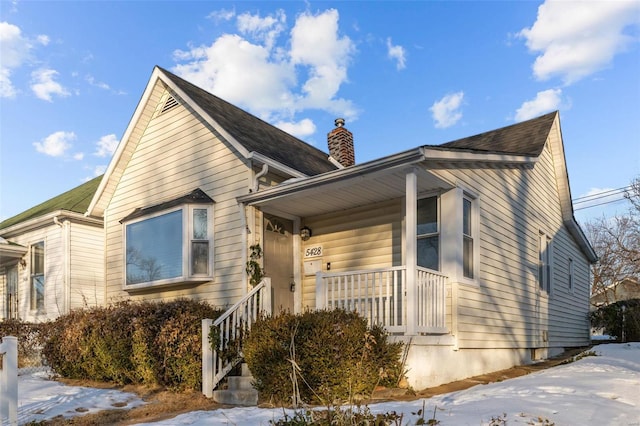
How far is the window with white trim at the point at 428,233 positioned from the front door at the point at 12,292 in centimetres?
1123

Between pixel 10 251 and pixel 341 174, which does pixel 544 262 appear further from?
pixel 10 251

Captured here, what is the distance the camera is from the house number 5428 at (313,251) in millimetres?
9336

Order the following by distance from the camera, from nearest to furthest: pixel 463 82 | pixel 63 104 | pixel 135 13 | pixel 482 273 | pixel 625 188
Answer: pixel 482 273, pixel 135 13, pixel 63 104, pixel 463 82, pixel 625 188

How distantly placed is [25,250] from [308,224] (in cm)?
819

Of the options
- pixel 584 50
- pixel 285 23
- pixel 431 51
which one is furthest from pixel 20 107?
pixel 584 50

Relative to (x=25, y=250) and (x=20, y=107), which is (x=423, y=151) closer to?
(x=20, y=107)

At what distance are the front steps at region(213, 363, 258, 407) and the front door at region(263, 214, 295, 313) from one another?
205cm

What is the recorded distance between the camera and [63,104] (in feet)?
40.4

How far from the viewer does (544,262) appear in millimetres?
11227

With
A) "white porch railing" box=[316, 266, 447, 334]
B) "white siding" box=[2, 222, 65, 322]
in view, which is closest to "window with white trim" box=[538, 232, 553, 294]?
"white porch railing" box=[316, 266, 447, 334]

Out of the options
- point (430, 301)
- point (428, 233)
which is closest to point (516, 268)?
point (428, 233)

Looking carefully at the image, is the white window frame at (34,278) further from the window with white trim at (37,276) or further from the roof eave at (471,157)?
the roof eave at (471,157)

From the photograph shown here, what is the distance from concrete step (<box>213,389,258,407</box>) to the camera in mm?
6297

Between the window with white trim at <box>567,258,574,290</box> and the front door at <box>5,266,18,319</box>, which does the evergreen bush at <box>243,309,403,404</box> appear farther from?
the front door at <box>5,266,18,319</box>
